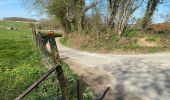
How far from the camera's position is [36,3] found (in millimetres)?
27969

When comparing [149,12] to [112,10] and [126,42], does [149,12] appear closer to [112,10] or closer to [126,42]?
[112,10]

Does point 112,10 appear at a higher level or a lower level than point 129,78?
higher

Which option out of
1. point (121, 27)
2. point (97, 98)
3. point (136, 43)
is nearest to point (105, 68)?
point (97, 98)

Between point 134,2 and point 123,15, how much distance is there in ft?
4.10

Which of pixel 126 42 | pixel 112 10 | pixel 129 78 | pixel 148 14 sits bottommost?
pixel 129 78

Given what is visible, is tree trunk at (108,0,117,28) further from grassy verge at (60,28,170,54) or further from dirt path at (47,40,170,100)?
dirt path at (47,40,170,100)

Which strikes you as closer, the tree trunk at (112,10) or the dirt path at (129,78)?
Result: the dirt path at (129,78)

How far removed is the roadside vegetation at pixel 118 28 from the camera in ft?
Answer: 62.3

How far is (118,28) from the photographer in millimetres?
21484

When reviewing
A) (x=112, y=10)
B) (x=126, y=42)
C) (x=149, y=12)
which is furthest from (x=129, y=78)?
(x=149, y=12)

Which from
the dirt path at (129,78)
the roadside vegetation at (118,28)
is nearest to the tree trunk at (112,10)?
the roadside vegetation at (118,28)

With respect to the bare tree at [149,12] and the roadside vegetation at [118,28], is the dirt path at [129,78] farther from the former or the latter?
the bare tree at [149,12]

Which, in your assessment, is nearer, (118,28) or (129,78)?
(129,78)

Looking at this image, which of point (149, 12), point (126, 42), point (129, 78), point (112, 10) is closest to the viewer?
point (129, 78)
